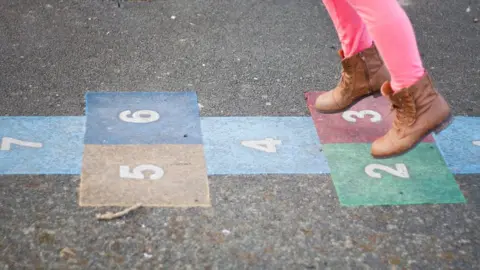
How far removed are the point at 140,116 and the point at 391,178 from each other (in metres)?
1.20

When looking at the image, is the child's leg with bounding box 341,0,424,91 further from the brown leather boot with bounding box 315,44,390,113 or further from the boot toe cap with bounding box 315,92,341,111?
the boot toe cap with bounding box 315,92,341,111

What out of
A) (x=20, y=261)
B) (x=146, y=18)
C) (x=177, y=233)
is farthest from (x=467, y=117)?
(x=20, y=261)

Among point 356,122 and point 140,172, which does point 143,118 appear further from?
point 356,122

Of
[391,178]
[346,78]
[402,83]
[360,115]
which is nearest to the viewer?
[402,83]

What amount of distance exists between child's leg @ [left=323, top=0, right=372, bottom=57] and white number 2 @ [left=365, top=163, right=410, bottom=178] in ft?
1.66

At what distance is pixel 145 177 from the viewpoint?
298 centimetres

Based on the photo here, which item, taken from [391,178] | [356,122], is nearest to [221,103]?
[356,122]

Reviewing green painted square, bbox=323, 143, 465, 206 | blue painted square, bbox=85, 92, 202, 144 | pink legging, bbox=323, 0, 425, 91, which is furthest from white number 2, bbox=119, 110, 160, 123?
pink legging, bbox=323, 0, 425, 91

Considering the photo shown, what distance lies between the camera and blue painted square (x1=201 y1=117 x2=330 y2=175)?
3.10 m

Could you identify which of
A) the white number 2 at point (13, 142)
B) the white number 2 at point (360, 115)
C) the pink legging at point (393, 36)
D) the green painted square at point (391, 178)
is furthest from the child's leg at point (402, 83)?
the white number 2 at point (13, 142)

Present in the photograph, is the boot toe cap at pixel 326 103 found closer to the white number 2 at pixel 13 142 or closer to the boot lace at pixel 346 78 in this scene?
the boot lace at pixel 346 78

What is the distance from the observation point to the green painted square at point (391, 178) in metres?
2.97

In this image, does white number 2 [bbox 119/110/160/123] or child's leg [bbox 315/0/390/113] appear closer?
child's leg [bbox 315/0/390/113]

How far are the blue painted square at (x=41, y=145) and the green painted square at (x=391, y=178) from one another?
1.13 m
